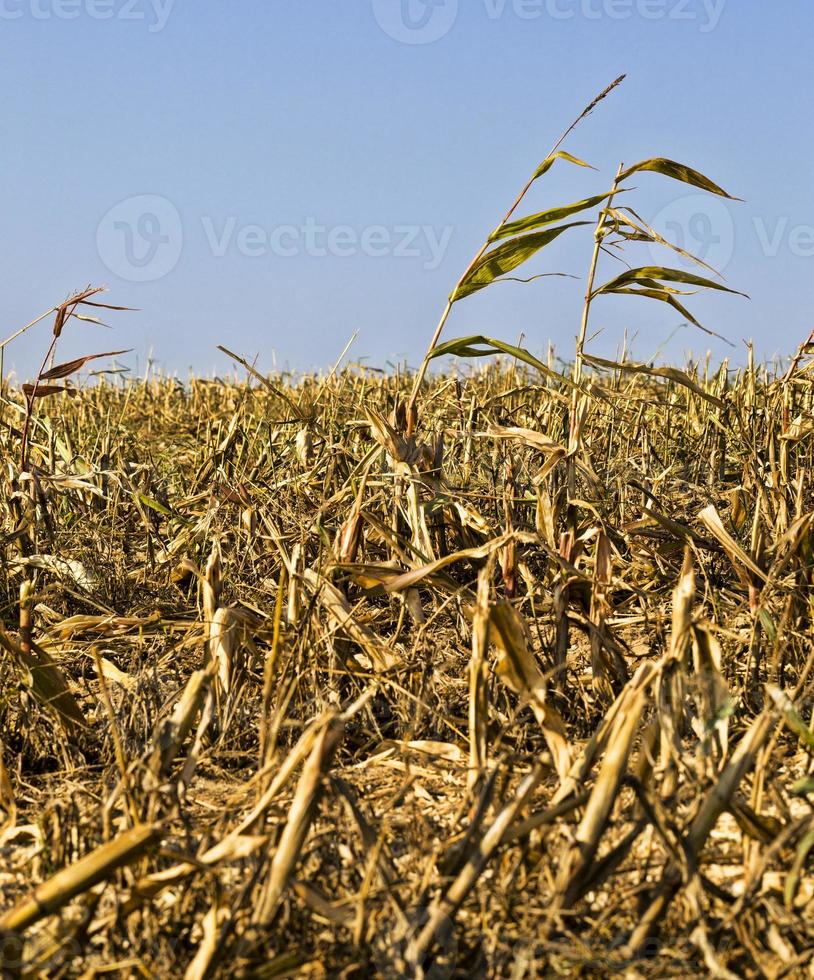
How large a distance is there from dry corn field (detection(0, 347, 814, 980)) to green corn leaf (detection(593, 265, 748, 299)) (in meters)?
0.21

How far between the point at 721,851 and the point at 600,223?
1.19 metres

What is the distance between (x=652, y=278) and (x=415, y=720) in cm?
102

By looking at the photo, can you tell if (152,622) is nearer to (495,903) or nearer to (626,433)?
(495,903)

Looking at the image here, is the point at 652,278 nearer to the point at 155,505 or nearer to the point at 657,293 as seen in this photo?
the point at 657,293

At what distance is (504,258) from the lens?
84.1 inches

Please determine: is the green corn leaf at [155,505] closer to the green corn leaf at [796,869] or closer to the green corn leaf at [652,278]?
the green corn leaf at [652,278]

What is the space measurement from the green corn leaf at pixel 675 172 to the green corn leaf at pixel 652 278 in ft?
0.60

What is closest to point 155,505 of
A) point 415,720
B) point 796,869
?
point 415,720

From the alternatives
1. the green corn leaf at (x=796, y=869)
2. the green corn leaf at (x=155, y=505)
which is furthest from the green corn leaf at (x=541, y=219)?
the green corn leaf at (x=796, y=869)

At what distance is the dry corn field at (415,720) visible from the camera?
1.16 m

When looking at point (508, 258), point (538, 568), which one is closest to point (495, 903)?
point (538, 568)

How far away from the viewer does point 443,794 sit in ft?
5.30

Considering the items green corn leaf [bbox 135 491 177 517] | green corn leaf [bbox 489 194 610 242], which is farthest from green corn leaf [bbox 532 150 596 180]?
green corn leaf [bbox 135 491 177 517]

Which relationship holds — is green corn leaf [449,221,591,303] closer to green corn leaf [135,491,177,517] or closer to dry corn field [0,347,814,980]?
dry corn field [0,347,814,980]
